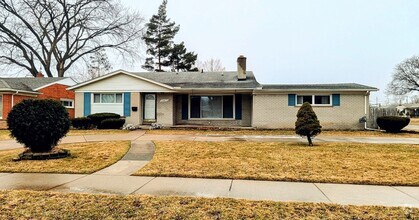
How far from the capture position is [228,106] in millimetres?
19484

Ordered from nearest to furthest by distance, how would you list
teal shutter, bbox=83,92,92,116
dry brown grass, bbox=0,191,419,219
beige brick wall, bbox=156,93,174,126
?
dry brown grass, bbox=0,191,419,219, beige brick wall, bbox=156,93,174,126, teal shutter, bbox=83,92,92,116

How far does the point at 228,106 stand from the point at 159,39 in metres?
23.4

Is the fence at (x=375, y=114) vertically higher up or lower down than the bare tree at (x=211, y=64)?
lower down

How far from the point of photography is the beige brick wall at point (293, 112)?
57.0 feet

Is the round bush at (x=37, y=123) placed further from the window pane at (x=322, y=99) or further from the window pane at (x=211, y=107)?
the window pane at (x=322, y=99)

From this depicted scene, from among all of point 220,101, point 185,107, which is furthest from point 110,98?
point 220,101

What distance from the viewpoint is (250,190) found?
198 inches

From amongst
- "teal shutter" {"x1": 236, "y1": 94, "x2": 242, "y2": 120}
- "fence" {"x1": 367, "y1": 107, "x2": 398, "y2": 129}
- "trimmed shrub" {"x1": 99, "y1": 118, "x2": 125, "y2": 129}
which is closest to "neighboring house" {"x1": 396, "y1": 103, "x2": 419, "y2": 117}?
"fence" {"x1": 367, "y1": 107, "x2": 398, "y2": 129}

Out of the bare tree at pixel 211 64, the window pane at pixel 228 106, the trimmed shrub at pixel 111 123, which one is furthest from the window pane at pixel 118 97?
the bare tree at pixel 211 64

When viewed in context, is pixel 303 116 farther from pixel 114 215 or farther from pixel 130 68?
pixel 130 68

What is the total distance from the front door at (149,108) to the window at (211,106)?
2.74m

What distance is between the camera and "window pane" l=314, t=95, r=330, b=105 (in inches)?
691

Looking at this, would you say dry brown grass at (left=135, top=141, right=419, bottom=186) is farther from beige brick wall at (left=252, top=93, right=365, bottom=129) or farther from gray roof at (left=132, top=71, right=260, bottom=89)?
gray roof at (left=132, top=71, right=260, bottom=89)

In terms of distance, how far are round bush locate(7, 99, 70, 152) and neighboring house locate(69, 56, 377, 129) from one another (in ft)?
33.6
